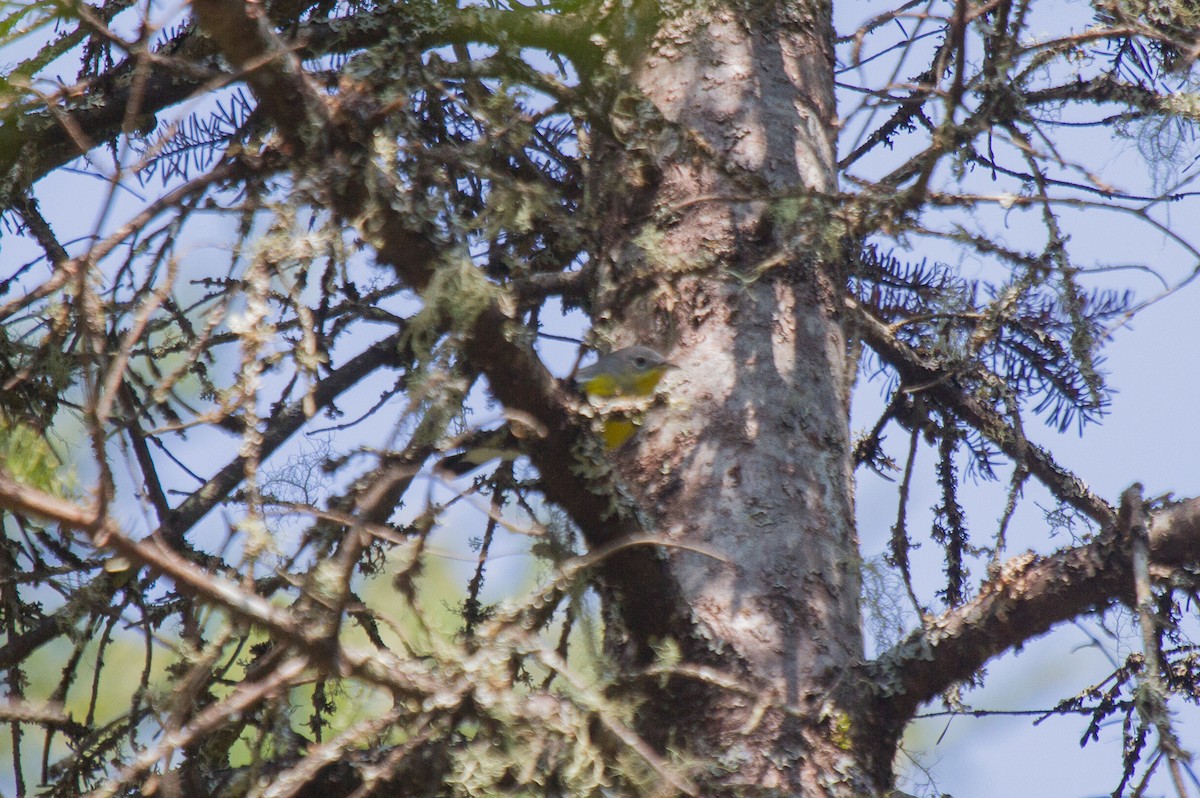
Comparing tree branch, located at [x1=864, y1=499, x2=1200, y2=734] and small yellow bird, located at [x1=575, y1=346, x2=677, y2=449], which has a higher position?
small yellow bird, located at [x1=575, y1=346, x2=677, y2=449]

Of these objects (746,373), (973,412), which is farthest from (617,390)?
(973,412)

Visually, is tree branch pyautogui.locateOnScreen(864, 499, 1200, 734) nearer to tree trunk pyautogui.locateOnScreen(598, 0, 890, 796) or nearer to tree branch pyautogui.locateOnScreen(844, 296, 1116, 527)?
tree trunk pyautogui.locateOnScreen(598, 0, 890, 796)

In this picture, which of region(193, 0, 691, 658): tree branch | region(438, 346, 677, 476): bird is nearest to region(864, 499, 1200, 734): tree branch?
region(193, 0, 691, 658): tree branch

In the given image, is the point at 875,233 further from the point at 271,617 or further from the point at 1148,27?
the point at 271,617

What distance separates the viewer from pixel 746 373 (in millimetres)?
2938

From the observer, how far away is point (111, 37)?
2.02 meters

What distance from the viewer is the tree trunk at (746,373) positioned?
2.49 m

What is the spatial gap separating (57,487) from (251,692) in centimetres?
45

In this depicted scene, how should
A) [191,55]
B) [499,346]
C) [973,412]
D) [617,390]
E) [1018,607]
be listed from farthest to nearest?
1. [973,412]
2. [191,55]
3. [617,390]
4. [1018,607]
5. [499,346]

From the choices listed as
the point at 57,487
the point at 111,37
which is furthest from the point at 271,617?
the point at 111,37

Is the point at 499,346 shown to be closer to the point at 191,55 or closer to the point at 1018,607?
the point at 1018,607

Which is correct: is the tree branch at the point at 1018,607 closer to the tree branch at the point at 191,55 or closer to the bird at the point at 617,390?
the bird at the point at 617,390

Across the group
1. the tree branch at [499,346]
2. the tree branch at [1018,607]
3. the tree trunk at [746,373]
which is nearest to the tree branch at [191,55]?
the tree trunk at [746,373]

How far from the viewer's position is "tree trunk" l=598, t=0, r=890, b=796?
2492 mm
